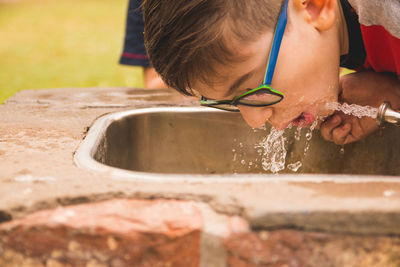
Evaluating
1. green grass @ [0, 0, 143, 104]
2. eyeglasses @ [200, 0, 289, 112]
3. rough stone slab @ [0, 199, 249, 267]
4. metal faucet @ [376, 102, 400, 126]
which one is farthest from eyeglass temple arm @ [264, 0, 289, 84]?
green grass @ [0, 0, 143, 104]

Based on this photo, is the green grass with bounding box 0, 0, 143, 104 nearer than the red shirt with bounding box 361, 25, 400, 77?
No

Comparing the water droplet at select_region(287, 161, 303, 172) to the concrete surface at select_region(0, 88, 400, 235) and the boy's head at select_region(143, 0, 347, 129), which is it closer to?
the boy's head at select_region(143, 0, 347, 129)

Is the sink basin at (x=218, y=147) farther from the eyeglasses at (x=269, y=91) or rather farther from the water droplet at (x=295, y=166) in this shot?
the eyeglasses at (x=269, y=91)

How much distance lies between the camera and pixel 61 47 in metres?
5.71

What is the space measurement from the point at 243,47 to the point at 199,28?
0.09 m

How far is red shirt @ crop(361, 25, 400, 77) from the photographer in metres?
1.04

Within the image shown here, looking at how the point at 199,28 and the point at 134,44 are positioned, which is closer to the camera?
the point at 199,28

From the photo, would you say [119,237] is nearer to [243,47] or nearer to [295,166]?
[243,47]

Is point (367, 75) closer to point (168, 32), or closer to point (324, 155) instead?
point (324, 155)

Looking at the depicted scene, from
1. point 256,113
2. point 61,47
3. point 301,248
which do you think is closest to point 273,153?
point 256,113

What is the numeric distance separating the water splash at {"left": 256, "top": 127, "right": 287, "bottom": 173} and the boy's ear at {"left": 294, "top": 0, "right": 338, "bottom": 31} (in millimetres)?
358

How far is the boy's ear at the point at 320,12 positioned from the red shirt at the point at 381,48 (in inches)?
6.8

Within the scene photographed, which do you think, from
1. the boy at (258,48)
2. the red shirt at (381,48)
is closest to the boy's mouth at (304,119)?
the boy at (258,48)

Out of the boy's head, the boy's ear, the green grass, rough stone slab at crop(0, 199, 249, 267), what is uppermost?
the boy's ear
